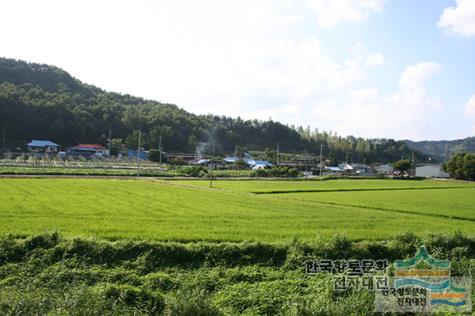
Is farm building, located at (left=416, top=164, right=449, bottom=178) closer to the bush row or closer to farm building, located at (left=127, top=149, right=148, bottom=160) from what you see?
farm building, located at (left=127, top=149, right=148, bottom=160)

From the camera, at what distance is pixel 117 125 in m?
120

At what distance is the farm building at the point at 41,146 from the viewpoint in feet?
310

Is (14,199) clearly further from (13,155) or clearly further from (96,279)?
(13,155)

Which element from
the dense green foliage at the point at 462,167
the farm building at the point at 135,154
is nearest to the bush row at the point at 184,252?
the dense green foliage at the point at 462,167

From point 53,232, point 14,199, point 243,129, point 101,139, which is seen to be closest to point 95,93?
point 101,139

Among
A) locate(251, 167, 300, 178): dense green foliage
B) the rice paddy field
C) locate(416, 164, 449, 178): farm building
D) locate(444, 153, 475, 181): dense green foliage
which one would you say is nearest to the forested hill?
locate(416, 164, 449, 178): farm building

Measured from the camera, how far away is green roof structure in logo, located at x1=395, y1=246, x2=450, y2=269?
10622mm

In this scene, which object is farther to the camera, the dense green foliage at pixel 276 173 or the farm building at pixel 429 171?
the farm building at pixel 429 171

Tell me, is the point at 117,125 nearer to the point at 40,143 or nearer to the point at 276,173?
the point at 40,143

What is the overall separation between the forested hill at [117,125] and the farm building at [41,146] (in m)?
5.40

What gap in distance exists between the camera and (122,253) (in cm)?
1101

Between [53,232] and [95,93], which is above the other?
[95,93]

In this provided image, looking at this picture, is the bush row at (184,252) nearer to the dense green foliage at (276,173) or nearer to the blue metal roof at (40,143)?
the dense green foliage at (276,173)

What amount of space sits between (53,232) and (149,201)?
37.6 feet
